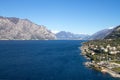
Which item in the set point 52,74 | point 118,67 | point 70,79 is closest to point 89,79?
point 70,79

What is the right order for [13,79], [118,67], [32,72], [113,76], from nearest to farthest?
[13,79], [113,76], [32,72], [118,67]

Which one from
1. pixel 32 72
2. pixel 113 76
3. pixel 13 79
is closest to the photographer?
pixel 13 79

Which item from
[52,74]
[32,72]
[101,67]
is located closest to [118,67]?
[101,67]

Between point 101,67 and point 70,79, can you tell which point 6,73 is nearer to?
point 70,79

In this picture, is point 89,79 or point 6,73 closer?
point 89,79

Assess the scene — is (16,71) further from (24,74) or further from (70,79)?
(70,79)

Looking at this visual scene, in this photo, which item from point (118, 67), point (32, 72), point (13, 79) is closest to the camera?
point (13, 79)

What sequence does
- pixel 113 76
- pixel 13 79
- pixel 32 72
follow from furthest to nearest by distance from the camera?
1. pixel 32 72
2. pixel 113 76
3. pixel 13 79

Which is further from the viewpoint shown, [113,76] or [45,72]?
[45,72]

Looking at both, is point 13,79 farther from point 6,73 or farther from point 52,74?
point 52,74
